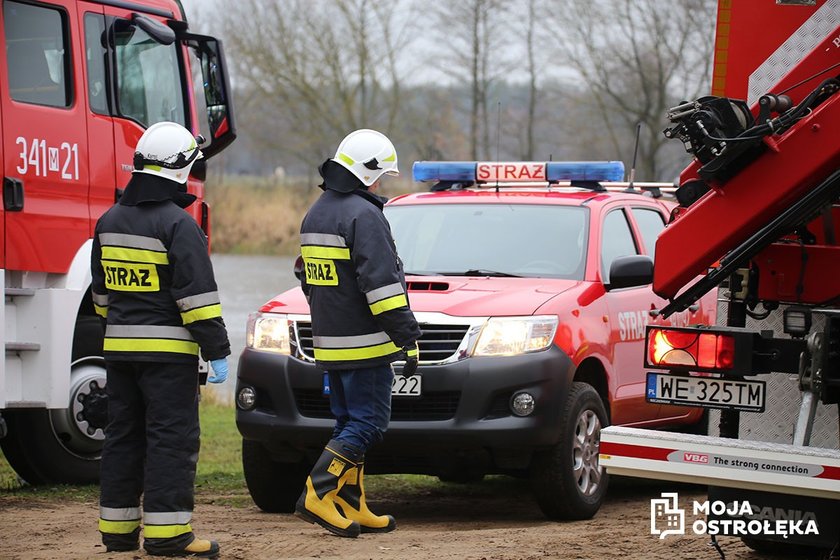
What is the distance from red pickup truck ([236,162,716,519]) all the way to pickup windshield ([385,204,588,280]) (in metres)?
0.01

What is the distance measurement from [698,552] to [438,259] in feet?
8.81

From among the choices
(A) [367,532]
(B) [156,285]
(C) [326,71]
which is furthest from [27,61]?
(C) [326,71]

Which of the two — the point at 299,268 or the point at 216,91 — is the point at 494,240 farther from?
the point at 216,91

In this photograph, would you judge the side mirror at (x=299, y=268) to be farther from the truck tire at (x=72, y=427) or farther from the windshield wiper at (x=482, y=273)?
the truck tire at (x=72, y=427)

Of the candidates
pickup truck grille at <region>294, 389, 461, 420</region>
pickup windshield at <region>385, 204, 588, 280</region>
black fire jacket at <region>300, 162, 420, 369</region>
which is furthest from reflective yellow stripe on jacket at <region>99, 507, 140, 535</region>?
pickup windshield at <region>385, 204, 588, 280</region>

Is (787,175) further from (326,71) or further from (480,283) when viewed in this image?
(326,71)

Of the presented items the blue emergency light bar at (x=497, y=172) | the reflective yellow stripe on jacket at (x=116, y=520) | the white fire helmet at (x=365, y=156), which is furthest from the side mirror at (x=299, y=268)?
the reflective yellow stripe on jacket at (x=116, y=520)

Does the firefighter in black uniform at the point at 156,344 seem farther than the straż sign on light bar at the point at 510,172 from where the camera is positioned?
No

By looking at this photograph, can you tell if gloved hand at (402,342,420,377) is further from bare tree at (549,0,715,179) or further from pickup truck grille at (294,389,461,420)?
bare tree at (549,0,715,179)

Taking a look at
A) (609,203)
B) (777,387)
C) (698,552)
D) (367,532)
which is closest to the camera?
(777,387)

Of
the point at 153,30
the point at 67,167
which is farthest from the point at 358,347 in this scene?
the point at 153,30

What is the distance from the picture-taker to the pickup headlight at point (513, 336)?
718cm

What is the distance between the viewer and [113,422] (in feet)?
20.3

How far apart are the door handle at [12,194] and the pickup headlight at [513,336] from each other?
2790 mm
